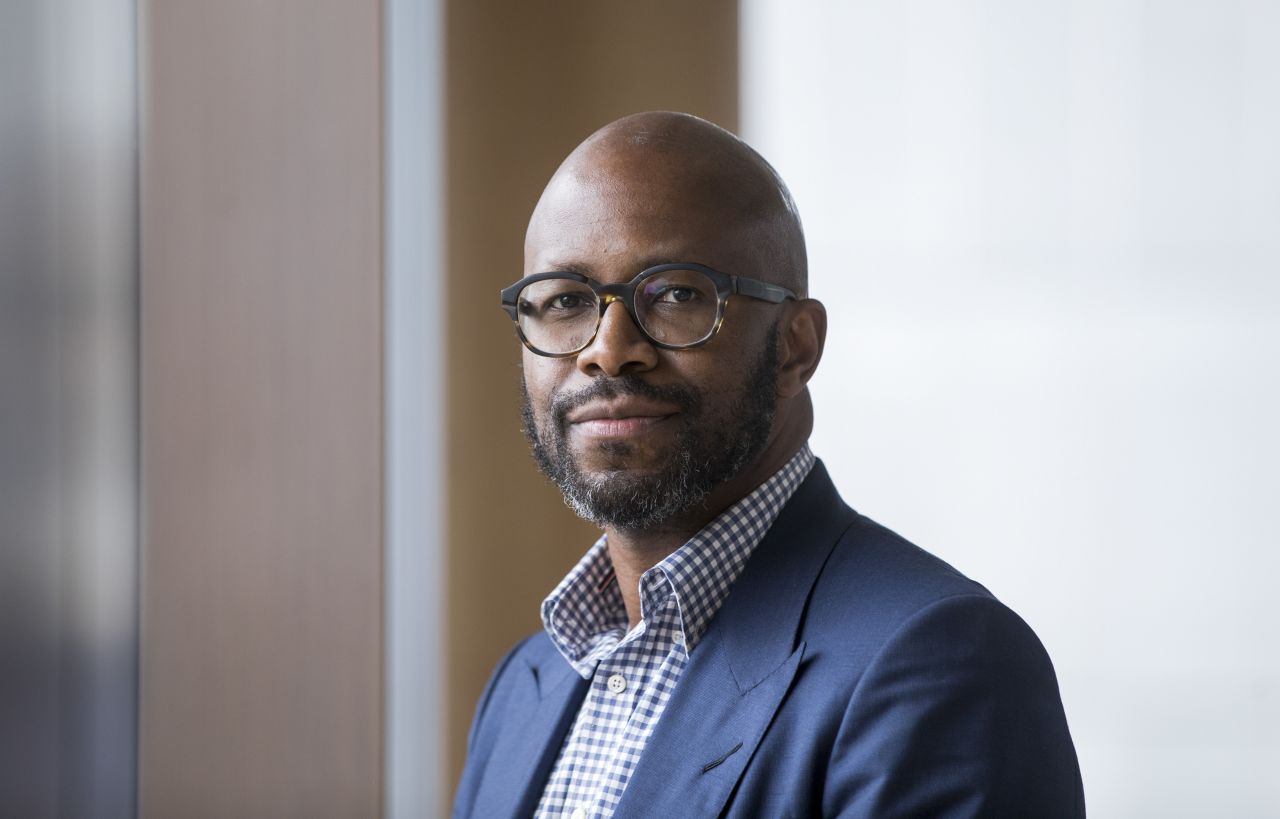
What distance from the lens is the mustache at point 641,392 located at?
129 centimetres

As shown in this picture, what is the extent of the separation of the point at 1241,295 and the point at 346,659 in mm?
2179

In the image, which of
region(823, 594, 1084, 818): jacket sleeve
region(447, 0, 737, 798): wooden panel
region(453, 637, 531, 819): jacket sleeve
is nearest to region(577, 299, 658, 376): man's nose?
region(823, 594, 1084, 818): jacket sleeve

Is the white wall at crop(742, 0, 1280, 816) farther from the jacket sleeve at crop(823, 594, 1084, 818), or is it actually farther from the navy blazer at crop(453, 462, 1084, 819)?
the jacket sleeve at crop(823, 594, 1084, 818)

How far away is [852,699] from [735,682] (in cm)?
17

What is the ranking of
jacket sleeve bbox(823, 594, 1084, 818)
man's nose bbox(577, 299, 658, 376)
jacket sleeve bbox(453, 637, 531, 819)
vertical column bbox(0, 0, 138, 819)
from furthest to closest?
vertical column bbox(0, 0, 138, 819) → jacket sleeve bbox(453, 637, 531, 819) → man's nose bbox(577, 299, 658, 376) → jacket sleeve bbox(823, 594, 1084, 818)

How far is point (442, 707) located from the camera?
8.70 ft

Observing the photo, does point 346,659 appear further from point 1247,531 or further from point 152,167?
point 1247,531

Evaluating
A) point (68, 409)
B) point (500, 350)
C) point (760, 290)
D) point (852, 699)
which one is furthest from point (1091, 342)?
point (68, 409)

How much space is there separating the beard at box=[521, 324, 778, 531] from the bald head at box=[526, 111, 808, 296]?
121mm

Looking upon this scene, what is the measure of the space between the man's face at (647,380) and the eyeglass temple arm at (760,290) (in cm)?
1

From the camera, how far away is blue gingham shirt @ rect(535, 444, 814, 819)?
131cm

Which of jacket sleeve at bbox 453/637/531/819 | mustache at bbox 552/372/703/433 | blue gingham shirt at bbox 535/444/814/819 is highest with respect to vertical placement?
mustache at bbox 552/372/703/433

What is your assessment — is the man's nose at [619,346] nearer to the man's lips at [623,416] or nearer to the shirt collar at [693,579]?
the man's lips at [623,416]

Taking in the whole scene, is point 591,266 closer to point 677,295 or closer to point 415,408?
point 677,295
